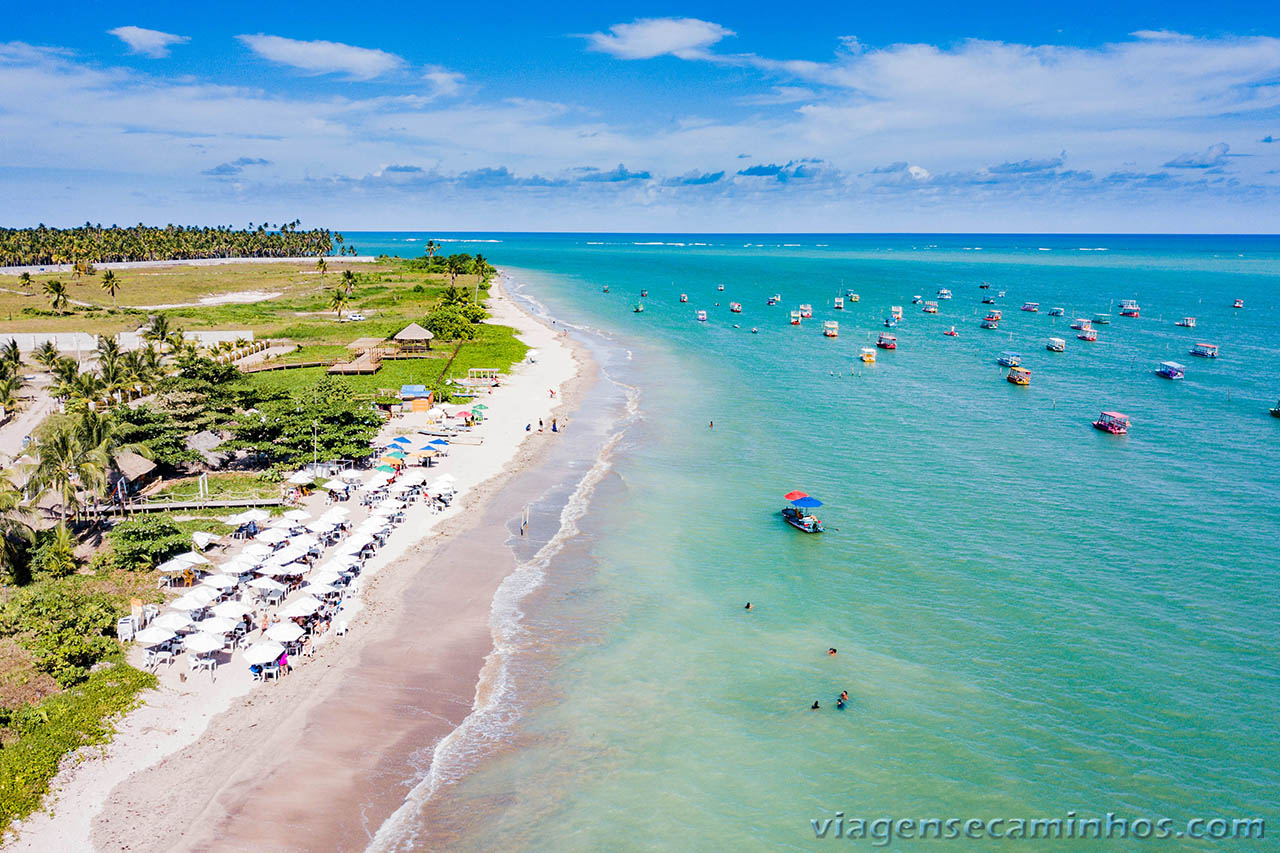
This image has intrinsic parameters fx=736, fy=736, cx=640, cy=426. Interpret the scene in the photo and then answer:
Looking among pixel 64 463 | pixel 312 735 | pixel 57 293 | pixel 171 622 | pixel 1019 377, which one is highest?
pixel 57 293

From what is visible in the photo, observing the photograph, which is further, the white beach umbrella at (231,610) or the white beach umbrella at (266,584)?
the white beach umbrella at (266,584)

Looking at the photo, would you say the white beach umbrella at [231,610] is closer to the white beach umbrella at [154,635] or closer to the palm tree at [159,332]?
the white beach umbrella at [154,635]

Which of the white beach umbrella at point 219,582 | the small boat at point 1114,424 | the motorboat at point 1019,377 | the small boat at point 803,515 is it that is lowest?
the white beach umbrella at point 219,582

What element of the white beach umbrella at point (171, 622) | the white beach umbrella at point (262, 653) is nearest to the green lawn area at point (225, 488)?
→ the white beach umbrella at point (171, 622)

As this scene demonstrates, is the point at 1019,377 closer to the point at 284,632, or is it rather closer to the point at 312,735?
the point at 284,632

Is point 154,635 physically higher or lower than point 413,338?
lower

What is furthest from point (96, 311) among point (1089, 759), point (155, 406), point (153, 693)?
point (1089, 759)

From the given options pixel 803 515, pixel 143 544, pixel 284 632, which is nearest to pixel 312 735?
pixel 284 632
